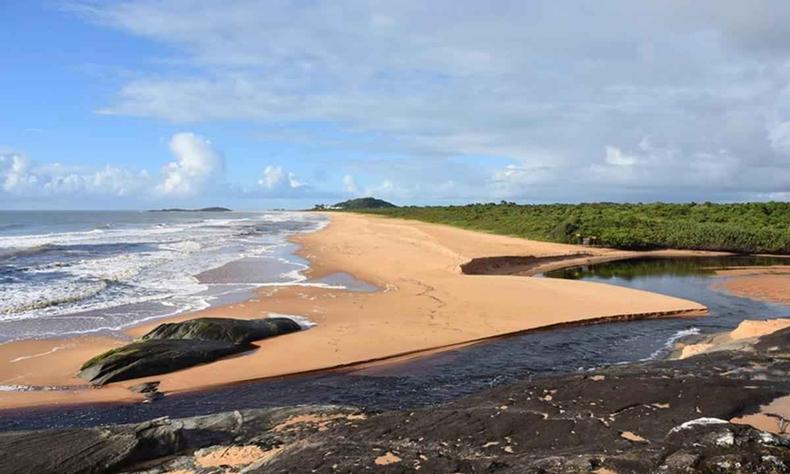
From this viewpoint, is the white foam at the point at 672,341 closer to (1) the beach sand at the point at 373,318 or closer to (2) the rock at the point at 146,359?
(1) the beach sand at the point at 373,318

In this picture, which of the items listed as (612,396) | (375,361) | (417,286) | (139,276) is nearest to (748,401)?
(612,396)

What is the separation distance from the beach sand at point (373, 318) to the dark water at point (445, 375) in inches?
24.2

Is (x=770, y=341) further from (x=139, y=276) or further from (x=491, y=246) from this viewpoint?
(x=491, y=246)

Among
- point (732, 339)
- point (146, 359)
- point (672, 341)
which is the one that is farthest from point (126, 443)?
point (672, 341)

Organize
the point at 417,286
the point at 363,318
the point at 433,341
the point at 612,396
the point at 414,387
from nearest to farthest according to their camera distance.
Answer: the point at 612,396, the point at 414,387, the point at 433,341, the point at 363,318, the point at 417,286

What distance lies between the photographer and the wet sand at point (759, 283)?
23.0 m

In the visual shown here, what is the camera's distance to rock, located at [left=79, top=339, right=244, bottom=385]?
39.0ft

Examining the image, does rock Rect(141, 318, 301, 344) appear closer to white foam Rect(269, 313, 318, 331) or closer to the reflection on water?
white foam Rect(269, 313, 318, 331)

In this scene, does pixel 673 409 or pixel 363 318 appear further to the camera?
pixel 363 318

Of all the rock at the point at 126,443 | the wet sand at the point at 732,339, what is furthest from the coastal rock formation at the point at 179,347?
the wet sand at the point at 732,339

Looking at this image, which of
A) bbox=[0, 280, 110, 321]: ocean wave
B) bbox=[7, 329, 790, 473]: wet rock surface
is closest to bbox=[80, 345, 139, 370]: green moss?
bbox=[7, 329, 790, 473]: wet rock surface

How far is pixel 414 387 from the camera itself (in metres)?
11.4

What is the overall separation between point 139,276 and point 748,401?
83.2ft

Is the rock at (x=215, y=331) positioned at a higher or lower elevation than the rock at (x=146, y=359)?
higher
